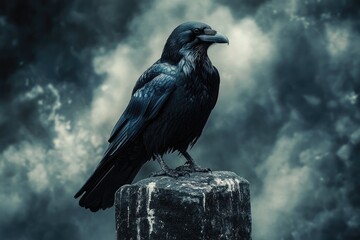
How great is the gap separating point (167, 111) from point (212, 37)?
2.41ft

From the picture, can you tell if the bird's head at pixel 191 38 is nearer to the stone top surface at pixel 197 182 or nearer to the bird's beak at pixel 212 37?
the bird's beak at pixel 212 37

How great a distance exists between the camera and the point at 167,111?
5.23 m

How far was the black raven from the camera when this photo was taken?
517 cm

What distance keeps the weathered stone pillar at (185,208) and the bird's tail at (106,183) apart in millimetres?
781

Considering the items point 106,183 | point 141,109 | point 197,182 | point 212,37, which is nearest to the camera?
point 197,182

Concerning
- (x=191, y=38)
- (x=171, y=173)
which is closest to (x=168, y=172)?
(x=171, y=173)

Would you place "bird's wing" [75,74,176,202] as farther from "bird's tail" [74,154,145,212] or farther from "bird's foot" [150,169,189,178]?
"bird's foot" [150,169,189,178]

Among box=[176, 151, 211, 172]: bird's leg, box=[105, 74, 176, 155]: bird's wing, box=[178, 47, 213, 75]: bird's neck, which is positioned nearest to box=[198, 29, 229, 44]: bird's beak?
box=[178, 47, 213, 75]: bird's neck

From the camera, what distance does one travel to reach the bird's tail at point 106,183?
551 cm

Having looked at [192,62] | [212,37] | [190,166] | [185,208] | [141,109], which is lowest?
[185,208]

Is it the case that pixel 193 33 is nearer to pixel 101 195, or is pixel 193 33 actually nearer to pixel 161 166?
pixel 161 166

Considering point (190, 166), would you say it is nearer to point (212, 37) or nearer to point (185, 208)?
point (185, 208)

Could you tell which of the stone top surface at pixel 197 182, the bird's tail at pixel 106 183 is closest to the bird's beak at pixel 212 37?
the stone top surface at pixel 197 182

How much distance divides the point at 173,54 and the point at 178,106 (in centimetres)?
46
